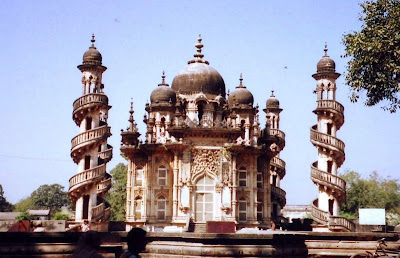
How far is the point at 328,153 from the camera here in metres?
40.6

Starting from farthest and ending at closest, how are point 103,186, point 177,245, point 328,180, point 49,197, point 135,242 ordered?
point 49,197, point 103,186, point 328,180, point 177,245, point 135,242

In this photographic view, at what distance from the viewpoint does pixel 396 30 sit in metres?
18.8

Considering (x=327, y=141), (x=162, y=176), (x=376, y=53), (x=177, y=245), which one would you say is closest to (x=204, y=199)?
(x=162, y=176)

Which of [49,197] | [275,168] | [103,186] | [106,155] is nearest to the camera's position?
[103,186]

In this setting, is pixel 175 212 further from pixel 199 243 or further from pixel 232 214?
pixel 199 243

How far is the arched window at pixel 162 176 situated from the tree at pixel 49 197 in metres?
65.7

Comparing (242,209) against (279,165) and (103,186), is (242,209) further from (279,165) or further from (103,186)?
(279,165)

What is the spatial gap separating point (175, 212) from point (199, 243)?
87.5 feet

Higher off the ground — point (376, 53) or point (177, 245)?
point (376, 53)

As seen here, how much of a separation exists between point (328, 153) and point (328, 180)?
2.03m

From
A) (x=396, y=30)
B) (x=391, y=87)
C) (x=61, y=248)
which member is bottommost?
(x=61, y=248)

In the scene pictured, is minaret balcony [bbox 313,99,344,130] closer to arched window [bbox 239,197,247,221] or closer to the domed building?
the domed building

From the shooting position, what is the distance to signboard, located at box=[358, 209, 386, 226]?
26.8 meters

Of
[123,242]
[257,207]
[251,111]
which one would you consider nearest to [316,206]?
[257,207]
